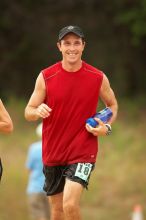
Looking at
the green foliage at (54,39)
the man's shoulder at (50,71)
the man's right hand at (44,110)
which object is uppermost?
the man's shoulder at (50,71)

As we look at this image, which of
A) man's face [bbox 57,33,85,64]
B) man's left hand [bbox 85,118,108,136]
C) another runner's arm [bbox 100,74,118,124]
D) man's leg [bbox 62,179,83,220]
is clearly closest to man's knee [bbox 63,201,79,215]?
man's leg [bbox 62,179,83,220]

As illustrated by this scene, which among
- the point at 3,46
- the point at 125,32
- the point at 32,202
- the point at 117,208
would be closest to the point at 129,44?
the point at 125,32

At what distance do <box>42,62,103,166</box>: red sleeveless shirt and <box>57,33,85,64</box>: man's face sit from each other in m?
0.17

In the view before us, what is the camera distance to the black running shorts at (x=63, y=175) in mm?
8961

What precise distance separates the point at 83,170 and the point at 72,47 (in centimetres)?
128

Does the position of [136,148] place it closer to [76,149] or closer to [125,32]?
[125,32]

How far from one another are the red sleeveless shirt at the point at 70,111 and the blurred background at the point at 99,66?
30.3ft

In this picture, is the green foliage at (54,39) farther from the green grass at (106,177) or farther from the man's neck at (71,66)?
the man's neck at (71,66)

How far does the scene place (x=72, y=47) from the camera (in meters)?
8.93

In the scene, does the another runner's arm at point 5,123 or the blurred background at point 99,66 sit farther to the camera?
the blurred background at point 99,66

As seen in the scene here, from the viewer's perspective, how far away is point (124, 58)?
23562 mm

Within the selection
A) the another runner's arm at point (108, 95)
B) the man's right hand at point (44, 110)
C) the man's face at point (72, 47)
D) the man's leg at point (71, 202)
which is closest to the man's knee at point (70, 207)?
the man's leg at point (71, 202)

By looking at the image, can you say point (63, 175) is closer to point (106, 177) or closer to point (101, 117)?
point (101, 117)

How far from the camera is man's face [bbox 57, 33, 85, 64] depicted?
29.3 ft
